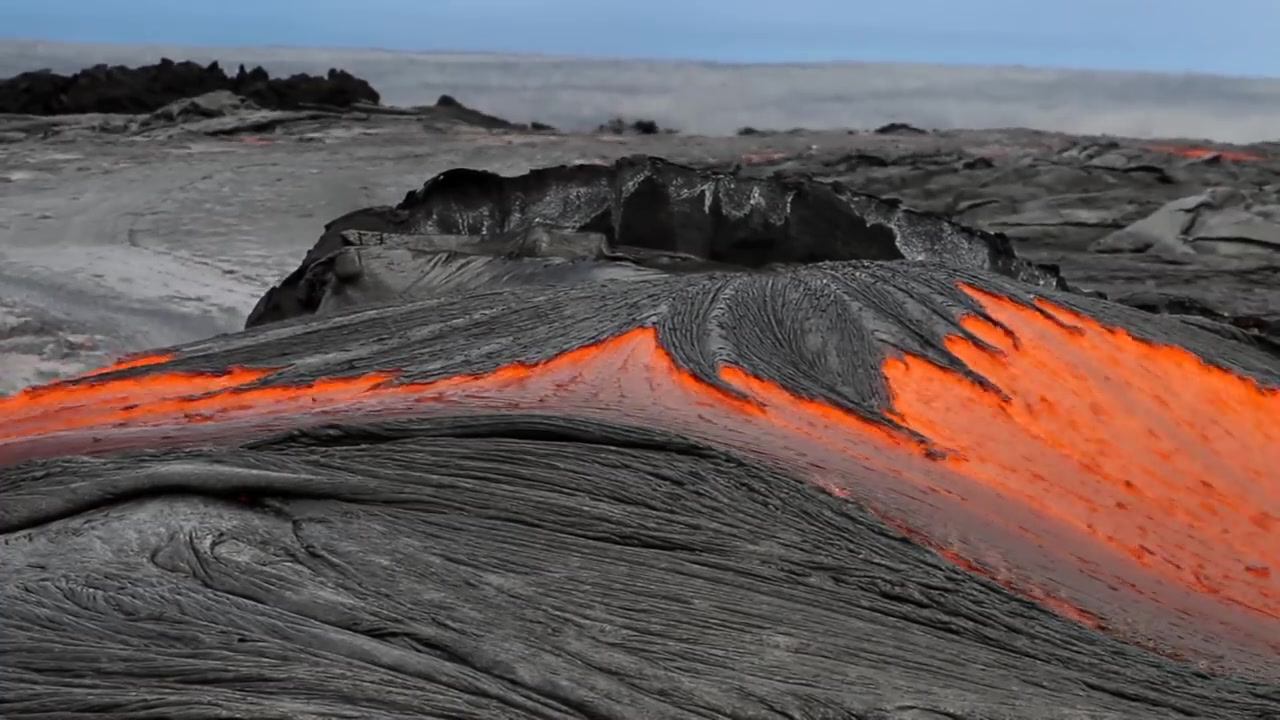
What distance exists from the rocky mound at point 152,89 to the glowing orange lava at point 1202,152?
14.0 ft

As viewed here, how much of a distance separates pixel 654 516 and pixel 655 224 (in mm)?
1743

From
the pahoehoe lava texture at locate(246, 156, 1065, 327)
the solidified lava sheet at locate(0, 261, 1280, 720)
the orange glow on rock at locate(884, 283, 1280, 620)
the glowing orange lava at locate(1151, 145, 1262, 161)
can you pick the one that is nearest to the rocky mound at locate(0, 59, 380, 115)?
the glowing orange lava at locate(1151, 145, 1262, 161)

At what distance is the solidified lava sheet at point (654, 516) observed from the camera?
4.26 ft

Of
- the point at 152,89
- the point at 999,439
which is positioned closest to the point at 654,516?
the point at 999,439

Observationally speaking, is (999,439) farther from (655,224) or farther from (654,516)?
(655,224)

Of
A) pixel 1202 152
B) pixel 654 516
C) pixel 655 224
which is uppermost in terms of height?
pixel 1202 152

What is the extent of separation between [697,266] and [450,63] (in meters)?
7.61

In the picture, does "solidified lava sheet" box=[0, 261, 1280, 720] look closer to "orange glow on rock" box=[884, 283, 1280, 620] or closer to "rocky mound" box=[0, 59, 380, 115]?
"orange glow on rock" box=[884, 283, 1280, 620]

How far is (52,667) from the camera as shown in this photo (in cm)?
128

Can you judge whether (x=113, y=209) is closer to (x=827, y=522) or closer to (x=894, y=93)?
(x=827, y=522)

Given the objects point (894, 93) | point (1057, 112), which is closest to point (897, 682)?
point (1057, 112)

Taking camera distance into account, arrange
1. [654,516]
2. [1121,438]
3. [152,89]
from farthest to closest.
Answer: [152,89]
[1121,438]
[654,516]

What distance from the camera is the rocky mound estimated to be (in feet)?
23.8

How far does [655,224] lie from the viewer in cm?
325
